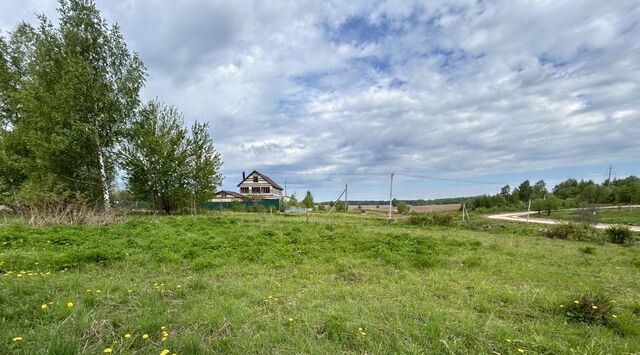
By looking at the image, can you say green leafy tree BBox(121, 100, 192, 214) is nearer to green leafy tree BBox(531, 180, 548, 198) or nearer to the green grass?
the green grass

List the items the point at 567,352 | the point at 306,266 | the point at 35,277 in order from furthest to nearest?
the point at 306,266
the point at 35,277
the point at 567,352

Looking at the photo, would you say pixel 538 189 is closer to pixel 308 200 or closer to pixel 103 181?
pixel 308 200

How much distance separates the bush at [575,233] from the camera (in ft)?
43.4

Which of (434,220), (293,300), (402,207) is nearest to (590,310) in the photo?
(293,300)

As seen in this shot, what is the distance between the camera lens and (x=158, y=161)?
64.0 ft

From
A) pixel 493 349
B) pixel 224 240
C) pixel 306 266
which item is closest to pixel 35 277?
pixel 224 240

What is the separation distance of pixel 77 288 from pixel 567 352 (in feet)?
19.4

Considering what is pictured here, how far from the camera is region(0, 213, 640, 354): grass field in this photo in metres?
2.78

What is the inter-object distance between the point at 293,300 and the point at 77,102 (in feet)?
59.3

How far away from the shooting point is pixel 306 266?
5.88m

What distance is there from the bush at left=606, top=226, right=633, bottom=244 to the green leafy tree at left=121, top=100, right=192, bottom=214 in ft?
80.8

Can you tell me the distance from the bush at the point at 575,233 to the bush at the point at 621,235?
0.47 meters

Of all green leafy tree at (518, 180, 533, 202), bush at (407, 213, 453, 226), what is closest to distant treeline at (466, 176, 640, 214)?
green leafy tree at (518, 180, 533, 202)

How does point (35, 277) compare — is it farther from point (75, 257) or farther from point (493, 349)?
point (493, 349)
